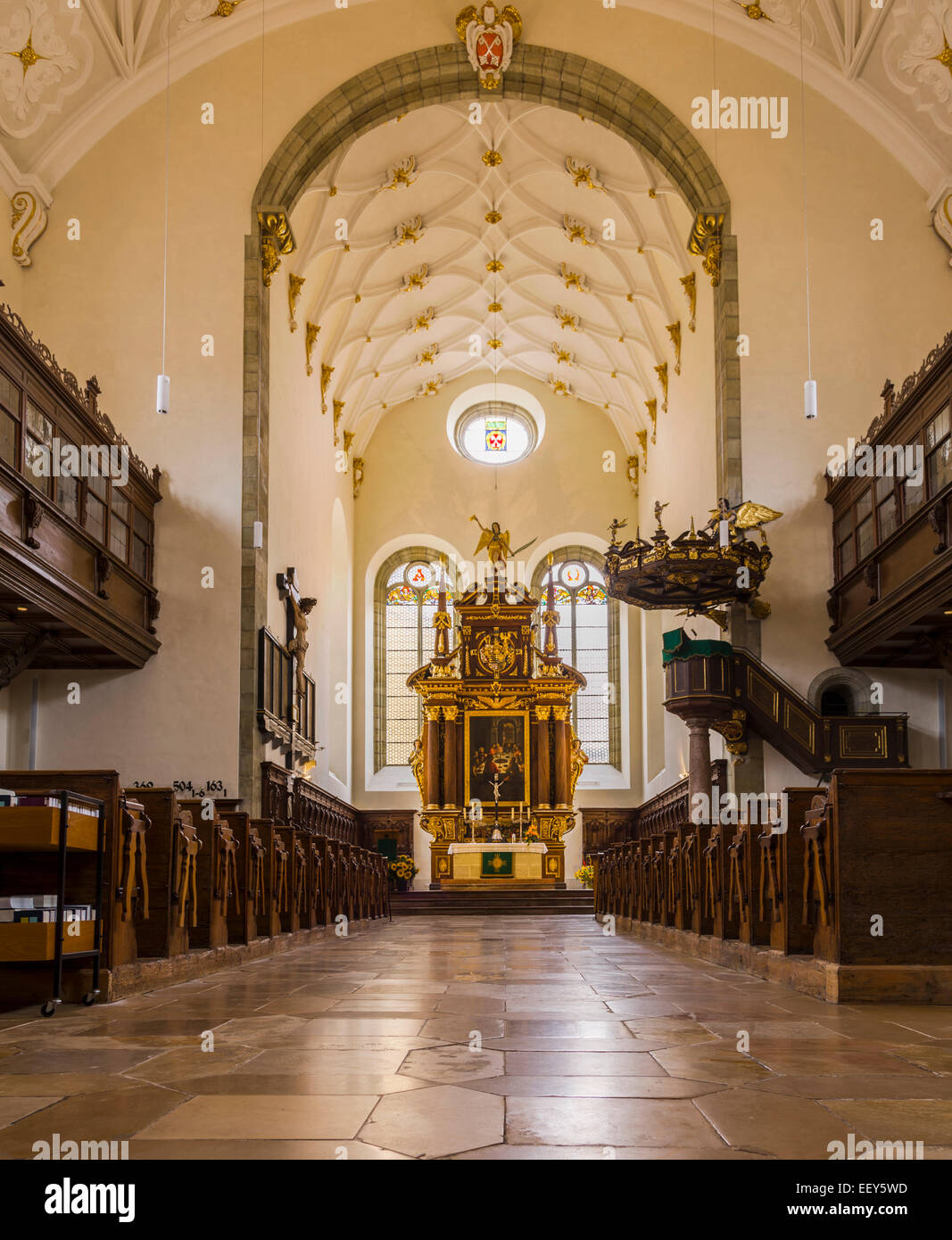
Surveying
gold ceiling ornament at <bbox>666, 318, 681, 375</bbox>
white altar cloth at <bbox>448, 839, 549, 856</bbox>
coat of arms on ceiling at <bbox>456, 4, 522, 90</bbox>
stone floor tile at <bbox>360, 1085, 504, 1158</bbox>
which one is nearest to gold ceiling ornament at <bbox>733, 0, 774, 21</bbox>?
coat of arms on ceiling at <bbox>456, 4, 522, 90</bbox>

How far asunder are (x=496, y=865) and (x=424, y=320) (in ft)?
35.2

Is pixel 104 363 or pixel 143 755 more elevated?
pixel 104 363

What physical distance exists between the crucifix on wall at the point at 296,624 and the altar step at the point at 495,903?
14.2 ft

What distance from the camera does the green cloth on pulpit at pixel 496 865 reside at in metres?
23.3

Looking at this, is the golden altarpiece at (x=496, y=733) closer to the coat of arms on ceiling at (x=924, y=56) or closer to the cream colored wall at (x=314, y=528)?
the cream colored wall at (x=314, y=528)

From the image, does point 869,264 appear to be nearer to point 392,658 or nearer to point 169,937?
point 169,937

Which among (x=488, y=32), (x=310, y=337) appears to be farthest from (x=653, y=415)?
(x=488, y=32)

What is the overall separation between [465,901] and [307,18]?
14.0 metres

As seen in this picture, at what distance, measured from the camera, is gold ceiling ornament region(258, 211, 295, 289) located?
16.7 m

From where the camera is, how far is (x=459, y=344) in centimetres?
2722

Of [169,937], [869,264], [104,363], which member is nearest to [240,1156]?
[169,937]

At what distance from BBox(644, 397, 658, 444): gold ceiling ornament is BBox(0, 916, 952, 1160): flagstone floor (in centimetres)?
1887

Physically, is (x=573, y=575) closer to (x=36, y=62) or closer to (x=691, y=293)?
(x=691, y=293)

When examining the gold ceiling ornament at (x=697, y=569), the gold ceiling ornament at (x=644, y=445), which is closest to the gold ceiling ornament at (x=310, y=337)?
the gold ceiling ornament at (x=697, y=569)
